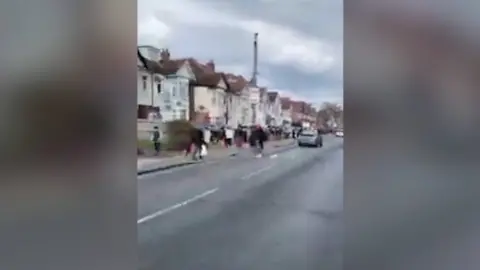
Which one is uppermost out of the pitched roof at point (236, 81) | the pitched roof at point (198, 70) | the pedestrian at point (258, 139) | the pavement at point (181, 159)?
the pitched roof at point (198, 70)

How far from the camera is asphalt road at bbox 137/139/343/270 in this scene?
34.6 inches

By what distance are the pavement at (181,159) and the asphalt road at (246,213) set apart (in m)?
0.02

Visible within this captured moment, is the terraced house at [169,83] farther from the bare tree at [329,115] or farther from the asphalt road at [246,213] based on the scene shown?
the bare tree at [329,115]

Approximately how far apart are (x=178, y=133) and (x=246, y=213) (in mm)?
222

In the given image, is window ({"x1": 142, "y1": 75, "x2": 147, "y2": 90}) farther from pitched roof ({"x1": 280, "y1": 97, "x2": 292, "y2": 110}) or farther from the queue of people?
pitched roof ({"x1": 280, "y1": 97, "x2": 292, "y2": 110})

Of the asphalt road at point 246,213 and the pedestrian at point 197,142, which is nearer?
the asphalt road at point 246,213

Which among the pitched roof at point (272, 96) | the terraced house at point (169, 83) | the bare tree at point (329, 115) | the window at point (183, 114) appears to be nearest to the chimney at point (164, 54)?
the terraced house at point (169, 83)

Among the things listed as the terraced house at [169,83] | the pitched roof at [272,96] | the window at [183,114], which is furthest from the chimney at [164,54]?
the pitched roof at [272,96]

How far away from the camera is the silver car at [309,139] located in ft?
3.07

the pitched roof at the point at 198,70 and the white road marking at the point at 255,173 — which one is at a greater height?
the pitched roof at the point at 198,70
